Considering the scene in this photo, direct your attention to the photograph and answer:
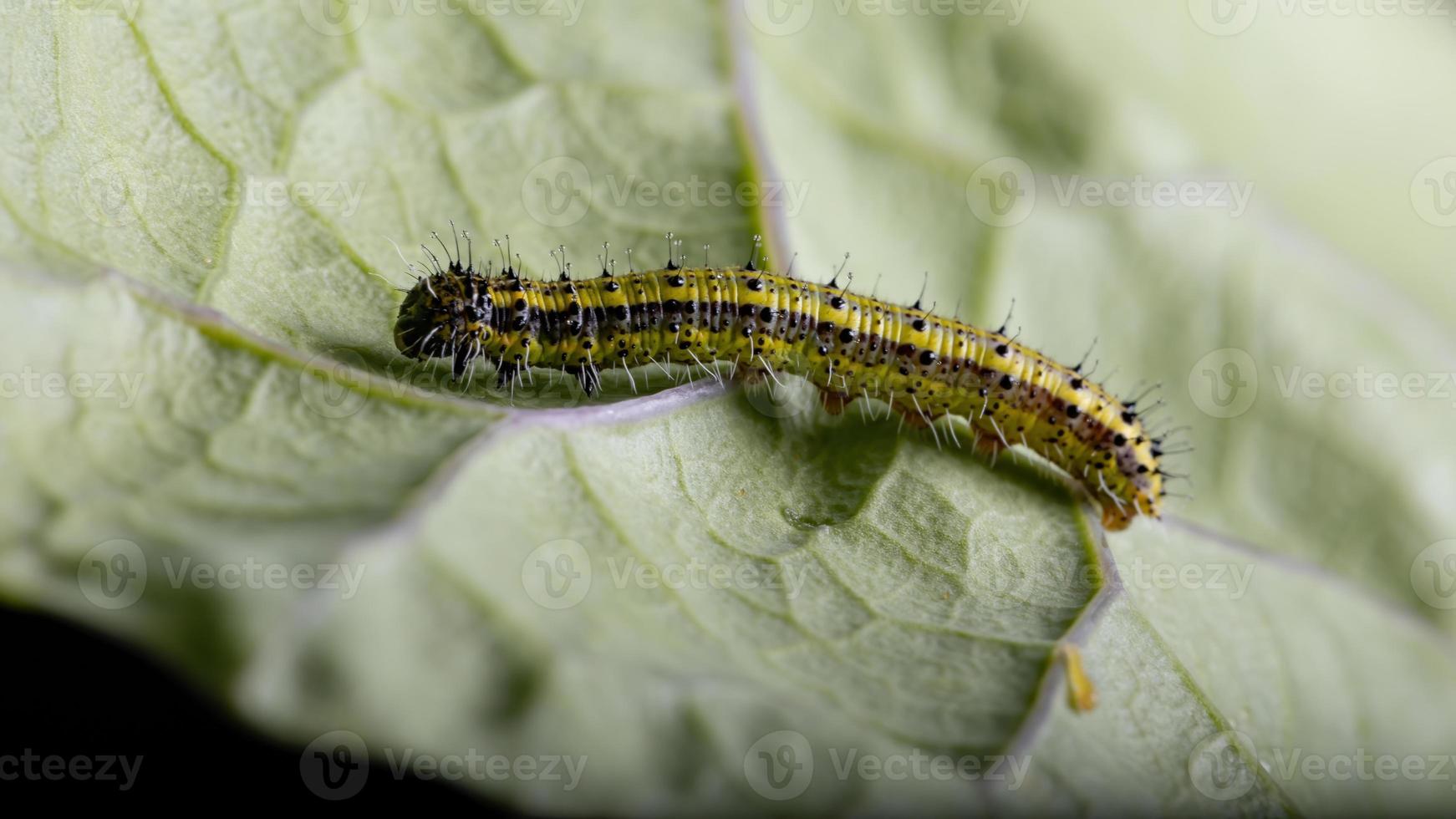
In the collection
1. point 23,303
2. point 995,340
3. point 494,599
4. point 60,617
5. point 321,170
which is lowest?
point 60,617

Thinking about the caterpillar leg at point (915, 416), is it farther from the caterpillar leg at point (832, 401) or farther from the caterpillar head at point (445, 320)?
the caterpillar head at point (445, 320)

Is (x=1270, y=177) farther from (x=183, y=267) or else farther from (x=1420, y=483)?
(x=183, y=267)

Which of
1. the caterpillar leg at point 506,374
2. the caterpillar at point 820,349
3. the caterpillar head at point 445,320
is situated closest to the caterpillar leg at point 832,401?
the caterpillar at point 820,349

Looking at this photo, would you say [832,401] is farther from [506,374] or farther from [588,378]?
[506,374]

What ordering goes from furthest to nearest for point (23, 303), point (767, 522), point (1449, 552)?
point (1449, 552) < point (767, 522) < point (23, 303)

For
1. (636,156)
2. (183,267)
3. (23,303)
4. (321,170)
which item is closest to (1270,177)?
(636,156)

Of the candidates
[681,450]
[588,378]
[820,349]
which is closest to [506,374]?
[588,378]

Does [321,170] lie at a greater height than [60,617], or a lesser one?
greater

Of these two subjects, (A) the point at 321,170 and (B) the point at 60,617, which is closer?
(B) the point at 60,617
